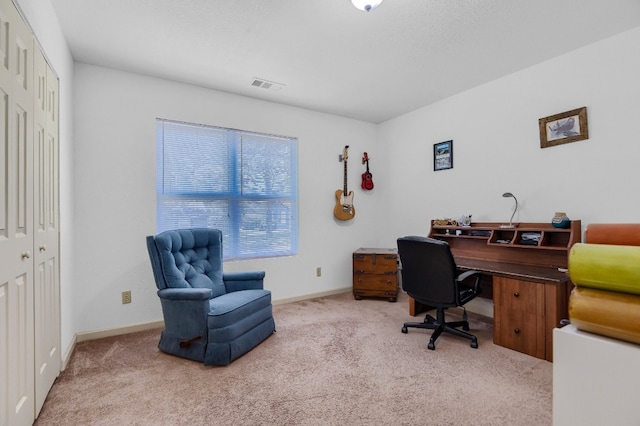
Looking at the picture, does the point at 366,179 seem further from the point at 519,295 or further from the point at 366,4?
the point at 366,4

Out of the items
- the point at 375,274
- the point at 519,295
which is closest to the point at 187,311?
the point at 375,274

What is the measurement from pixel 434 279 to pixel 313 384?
1261 mm

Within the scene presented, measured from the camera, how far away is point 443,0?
2.01 m

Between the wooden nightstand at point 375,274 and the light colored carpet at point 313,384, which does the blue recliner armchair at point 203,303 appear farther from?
the wooden nightstand at point 375,274

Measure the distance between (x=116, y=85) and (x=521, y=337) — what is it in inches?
163

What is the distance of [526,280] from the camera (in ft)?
7.94

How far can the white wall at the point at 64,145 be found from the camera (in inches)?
76.3

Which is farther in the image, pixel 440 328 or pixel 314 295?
pixel 314 295

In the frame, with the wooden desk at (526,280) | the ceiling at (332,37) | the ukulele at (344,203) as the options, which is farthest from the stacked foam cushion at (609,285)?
the ukulele at (344,203)

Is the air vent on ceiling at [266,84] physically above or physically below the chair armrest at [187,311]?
above

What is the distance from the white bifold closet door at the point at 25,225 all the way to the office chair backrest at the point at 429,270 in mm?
2466

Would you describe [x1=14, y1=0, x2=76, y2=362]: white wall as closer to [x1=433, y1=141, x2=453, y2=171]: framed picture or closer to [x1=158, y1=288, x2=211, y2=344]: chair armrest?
[x1=158, y1=288, x2=211, y2=344]: chair armrest

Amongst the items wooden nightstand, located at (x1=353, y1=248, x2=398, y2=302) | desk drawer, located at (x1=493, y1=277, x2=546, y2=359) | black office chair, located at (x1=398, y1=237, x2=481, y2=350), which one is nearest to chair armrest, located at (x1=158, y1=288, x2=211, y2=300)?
black office chair, located at (x1=398, y1=237, x2=481, y2=350)

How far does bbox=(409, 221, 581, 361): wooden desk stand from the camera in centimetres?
230
